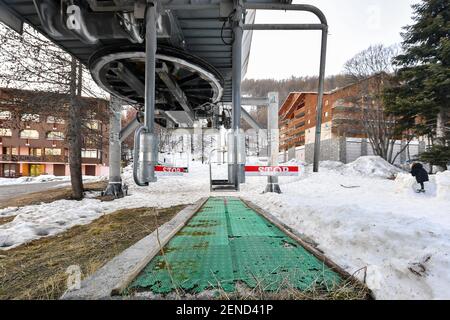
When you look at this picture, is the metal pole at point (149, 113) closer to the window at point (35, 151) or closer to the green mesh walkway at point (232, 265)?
the green mesh walkway at point (232, 265)

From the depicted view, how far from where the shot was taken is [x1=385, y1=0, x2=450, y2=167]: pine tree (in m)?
12.0

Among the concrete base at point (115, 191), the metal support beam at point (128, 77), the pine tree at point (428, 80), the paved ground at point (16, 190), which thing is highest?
the pine tree at point (428, 80)

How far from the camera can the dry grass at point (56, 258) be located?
2.21m

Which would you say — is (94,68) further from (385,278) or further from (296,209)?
(296,209)

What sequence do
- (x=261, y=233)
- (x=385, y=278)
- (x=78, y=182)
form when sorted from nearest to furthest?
(x=385, y=278), (x=261, y=233), (x=78, y=182)

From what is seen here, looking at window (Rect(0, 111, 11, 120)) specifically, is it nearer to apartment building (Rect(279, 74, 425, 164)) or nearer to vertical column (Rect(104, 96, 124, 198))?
vertical column (Rect(104, 96, 124, 198))

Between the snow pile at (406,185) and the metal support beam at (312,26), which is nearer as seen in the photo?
the metal support beam at (312,26)

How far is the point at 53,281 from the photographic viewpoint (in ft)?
7.16

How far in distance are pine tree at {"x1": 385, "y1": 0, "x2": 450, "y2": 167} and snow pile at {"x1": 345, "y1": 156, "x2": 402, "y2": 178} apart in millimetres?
4406

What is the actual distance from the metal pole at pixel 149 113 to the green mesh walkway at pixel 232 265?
0.98 m

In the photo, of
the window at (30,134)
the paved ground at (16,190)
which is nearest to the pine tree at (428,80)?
the paved ground at (16,190)
